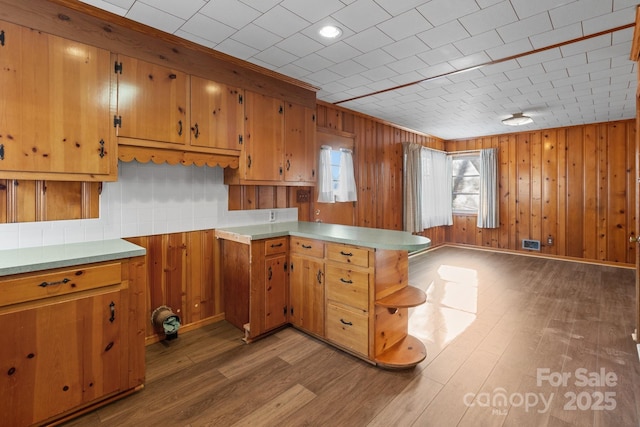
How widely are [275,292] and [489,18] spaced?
274 cm

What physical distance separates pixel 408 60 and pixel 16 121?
295 centimetres

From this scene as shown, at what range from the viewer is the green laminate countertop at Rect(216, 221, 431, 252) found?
2156 mm

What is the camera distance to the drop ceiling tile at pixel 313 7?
6.68ft

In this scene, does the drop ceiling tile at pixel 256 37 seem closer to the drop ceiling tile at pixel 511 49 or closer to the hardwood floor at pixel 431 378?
the drop ceiling tile at pixel 511 49

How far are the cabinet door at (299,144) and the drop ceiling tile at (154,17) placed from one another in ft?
4.22

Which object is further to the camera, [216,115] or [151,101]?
[216,115]

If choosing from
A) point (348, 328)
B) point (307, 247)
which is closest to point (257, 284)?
point (307, 247)

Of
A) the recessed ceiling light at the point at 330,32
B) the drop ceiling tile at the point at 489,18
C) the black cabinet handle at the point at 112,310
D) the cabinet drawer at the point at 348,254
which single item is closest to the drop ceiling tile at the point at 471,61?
the drop ceiling tile at the point at 489,18

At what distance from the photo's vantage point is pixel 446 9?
83.4 inches

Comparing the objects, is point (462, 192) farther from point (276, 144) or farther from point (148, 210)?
point (148, 210)

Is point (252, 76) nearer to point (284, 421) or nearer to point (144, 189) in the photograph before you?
point (144, 189)

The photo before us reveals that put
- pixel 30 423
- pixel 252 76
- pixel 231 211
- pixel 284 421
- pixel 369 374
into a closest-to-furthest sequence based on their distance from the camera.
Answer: pixel 30 423 → pixel 284 421 → pixel 369 374 → pixel 252 76 → pixel 231 211

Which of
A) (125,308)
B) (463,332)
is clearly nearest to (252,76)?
(125,308)

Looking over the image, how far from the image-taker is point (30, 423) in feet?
5.47
